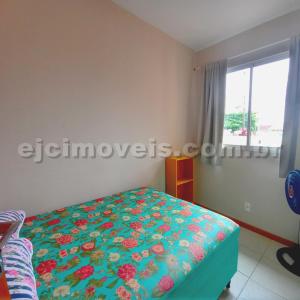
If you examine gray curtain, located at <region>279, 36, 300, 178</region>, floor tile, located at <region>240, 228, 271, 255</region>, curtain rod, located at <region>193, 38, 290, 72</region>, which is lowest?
floor tile, located at <region>240, 228, 271, 255</region>

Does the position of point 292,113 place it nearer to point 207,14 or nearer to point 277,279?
point 207,14

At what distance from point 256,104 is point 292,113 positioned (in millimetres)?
462

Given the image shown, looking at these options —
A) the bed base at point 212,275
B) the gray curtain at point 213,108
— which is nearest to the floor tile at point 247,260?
the bed base at point 212,275

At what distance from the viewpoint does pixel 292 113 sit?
1.84 metres

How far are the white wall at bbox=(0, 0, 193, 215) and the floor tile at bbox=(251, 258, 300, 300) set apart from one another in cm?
149

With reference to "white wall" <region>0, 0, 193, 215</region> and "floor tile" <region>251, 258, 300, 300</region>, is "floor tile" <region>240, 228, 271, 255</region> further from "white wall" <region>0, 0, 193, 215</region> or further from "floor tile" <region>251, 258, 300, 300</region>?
"white wall" <region>0, 0, 193, 215</region>

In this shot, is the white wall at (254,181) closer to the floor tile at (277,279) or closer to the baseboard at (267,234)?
the baseboard at (267,234)

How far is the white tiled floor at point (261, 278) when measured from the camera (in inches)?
56.1

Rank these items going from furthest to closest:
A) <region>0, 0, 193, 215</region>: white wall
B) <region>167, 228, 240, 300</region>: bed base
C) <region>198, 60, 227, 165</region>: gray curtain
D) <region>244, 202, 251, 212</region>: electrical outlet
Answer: <region>198, 60, 227, 165</region>: gray curtain < <region>244, 202, 251, 212</region>: electrical outlet < <region>0, 0, 193, 215</region>: white wall < <region>167, 228, 240, 300</region>: bed base

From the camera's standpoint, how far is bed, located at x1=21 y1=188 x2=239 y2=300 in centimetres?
84

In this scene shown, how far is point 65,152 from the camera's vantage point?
5.50ft

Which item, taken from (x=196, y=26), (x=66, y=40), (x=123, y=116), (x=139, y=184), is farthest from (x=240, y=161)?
(x=66, y=40)

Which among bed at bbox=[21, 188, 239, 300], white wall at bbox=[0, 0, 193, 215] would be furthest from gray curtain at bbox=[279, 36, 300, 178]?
white wall at bbox=[0, 0, 193, 215]

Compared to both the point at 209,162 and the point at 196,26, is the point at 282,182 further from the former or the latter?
the point at 196,26
